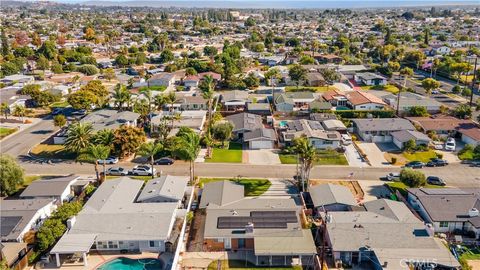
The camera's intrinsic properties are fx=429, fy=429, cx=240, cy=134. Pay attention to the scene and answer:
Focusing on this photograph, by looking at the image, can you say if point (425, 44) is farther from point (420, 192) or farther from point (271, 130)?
point (420, 192)

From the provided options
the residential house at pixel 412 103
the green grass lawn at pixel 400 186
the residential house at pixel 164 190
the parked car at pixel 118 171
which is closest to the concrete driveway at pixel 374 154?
the green grass lawn at pixel 400 186

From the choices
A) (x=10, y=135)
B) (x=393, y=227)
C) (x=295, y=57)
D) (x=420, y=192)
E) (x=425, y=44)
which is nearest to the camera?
(x=393, y=227)

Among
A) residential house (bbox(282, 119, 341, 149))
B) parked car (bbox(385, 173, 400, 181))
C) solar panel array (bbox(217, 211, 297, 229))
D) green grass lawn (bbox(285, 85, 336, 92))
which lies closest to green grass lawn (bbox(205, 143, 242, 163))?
residential house (bbox(282, 119, 341, 149))

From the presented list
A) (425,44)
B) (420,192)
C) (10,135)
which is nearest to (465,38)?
(425,44)

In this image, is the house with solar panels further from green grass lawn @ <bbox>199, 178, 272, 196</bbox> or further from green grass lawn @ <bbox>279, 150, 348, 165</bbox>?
green grass lawn @ <bbox>279, 150, 348, 165</bbox>

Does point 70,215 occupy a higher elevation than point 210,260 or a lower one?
higher

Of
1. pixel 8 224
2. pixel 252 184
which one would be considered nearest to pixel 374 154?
pixel 252 184
